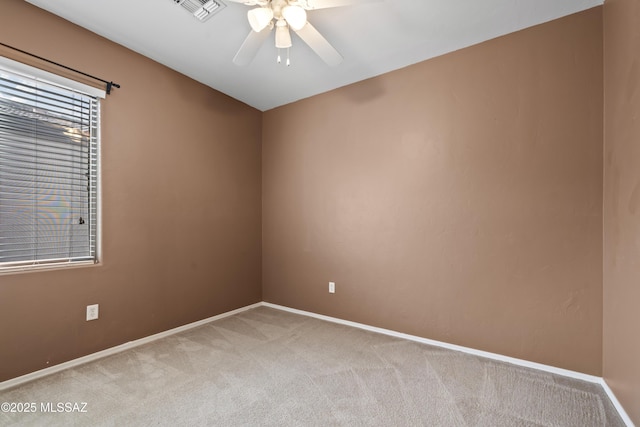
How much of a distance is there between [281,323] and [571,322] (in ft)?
7.94

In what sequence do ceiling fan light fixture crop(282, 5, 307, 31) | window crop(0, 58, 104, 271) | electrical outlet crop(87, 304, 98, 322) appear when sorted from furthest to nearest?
1. electrical outlet crop(87, 304, 98, 322)
2. window crop(0, 58, 104, 271)
3. ceiling fan light fixture crop(282, 5, 307, 31)

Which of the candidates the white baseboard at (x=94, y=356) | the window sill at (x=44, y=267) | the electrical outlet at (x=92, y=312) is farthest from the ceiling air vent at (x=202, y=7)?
the white baseboard at (x=94, y=356)

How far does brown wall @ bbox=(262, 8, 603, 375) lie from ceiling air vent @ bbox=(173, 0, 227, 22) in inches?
58.2

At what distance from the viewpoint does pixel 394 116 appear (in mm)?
2795

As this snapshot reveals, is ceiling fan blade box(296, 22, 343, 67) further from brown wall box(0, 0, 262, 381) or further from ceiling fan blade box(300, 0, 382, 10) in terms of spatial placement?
brown wall box(0, 0, 262, 381)

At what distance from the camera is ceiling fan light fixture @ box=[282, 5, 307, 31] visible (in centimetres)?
164

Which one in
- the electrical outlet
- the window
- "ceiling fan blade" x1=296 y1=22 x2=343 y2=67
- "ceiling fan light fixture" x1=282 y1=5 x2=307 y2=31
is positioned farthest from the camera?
the electrical outlet

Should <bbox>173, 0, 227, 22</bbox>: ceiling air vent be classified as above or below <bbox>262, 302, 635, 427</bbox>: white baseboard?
above

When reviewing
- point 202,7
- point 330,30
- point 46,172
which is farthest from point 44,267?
point 330,30

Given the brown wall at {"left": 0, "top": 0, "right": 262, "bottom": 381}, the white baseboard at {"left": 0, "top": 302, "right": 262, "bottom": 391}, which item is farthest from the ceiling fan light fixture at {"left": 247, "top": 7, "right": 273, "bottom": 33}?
the white baseboard at {"left": 0, "top": 302, "right": 262, "bottom": 391}

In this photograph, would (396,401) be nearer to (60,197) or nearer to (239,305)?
(239,305)

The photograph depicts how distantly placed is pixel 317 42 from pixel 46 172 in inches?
83.3

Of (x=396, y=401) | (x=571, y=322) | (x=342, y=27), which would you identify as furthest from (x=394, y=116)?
(x=396, y=401)

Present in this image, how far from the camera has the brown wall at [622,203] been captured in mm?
1496
